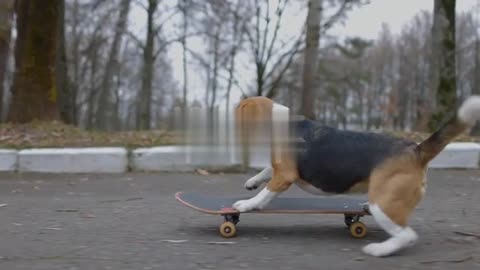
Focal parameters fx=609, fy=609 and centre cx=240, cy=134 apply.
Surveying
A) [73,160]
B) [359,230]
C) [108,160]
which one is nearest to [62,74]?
[73,160]

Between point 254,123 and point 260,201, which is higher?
point 254,123

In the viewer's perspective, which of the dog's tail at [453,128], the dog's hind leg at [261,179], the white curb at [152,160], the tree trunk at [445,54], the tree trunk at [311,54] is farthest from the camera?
the tree trunk at [311,54]

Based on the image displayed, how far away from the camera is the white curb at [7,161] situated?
383 inches

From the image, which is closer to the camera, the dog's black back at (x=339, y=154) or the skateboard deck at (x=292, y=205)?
the dog's black back at (x=339, y=154)

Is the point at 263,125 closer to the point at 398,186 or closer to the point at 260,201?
the point at 260,201

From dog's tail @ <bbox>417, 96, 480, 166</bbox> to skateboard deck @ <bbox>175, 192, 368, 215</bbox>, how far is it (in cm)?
81

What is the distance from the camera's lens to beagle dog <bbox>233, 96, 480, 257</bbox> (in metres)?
4.39

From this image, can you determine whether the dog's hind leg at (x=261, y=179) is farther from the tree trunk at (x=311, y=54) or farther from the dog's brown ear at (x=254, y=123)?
the tree trunk at (x=311, y=54)

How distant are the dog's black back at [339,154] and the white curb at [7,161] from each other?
20.7 feet

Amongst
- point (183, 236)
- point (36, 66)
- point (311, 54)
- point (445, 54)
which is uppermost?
point (311, 54)

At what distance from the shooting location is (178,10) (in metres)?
27.7

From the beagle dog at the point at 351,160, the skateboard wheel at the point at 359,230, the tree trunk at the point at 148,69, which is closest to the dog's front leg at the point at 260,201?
the beagle dog at the point at 351,160

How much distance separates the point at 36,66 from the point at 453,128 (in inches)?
389

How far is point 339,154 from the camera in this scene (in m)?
4.73
